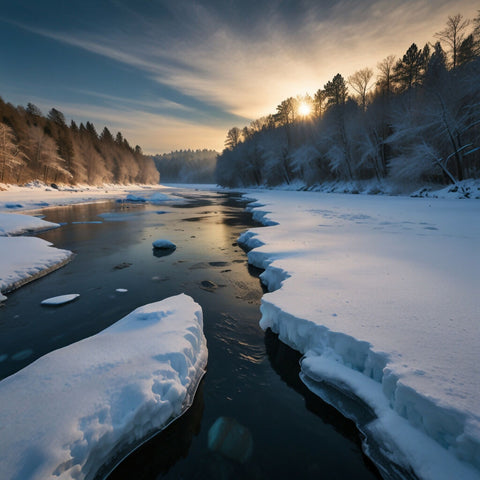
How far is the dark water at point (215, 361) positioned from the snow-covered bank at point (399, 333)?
38cm

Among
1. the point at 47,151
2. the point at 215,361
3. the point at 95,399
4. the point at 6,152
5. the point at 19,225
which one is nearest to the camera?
the point at 95,399

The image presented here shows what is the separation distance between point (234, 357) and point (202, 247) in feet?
19.8

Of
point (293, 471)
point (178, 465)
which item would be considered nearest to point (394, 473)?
point (293, 471)

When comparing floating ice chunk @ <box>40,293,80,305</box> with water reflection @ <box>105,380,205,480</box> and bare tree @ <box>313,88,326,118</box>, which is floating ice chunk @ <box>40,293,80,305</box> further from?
bare tree @ <box>313,88,326,118</box>

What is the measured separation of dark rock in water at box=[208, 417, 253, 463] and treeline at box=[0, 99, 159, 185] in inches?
1696

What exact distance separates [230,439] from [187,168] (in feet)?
487

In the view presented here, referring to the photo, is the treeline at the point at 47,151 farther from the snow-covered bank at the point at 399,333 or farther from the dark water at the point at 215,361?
the snow-covered bank at the point at 399,333

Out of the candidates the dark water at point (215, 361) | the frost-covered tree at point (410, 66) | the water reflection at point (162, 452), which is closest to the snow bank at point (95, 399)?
the water reflection at point (162, 452)

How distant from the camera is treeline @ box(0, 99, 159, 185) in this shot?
1348 inches

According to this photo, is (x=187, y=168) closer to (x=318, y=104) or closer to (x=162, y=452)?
(x=318, y=104)

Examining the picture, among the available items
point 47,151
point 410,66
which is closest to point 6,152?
point 47,151

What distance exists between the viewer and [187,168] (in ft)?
465

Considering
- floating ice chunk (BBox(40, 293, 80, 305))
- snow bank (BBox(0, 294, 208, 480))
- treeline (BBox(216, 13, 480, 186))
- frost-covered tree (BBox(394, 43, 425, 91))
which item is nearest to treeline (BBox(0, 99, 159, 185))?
treeline (BBox(216, 13, 480, 186))

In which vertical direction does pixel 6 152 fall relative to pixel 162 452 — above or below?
above
